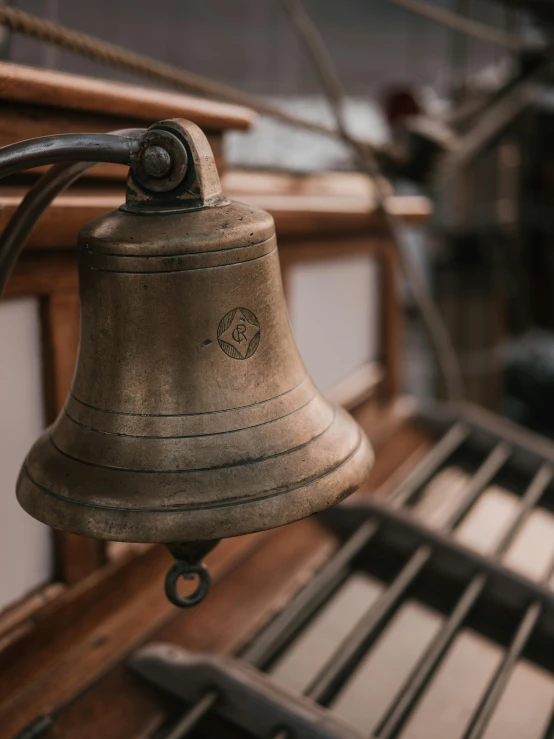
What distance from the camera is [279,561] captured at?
1517mm

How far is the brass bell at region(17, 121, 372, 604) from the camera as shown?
593mm

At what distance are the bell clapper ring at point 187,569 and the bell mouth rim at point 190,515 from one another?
9 centimetres

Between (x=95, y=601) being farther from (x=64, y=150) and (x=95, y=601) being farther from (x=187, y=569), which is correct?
(x=64, y=150)

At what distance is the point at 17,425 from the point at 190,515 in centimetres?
60

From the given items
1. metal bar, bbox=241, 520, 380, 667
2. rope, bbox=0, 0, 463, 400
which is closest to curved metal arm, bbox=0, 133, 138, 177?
rope, bbox=0, 0, 463, 400

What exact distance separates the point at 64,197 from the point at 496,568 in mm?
1022

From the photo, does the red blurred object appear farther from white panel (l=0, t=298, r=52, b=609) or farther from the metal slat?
white panel (l=0, t=298, r=52, b=609)

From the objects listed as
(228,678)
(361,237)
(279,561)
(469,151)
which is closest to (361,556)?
(279,561)

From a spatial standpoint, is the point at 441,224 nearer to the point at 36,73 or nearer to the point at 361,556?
the point at 361,556

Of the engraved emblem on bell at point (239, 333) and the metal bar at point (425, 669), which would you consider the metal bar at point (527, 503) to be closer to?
the metal bar at point (425, 669)

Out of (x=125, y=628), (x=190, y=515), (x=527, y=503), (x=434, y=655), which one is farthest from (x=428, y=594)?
(x=190, y=515)

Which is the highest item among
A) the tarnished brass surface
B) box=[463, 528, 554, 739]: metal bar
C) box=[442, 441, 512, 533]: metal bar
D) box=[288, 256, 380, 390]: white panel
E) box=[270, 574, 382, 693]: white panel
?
the tarnished brass surface

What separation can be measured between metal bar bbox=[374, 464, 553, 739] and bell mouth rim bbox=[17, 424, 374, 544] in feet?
2.09

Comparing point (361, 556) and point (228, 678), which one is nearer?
point (228, 678)
